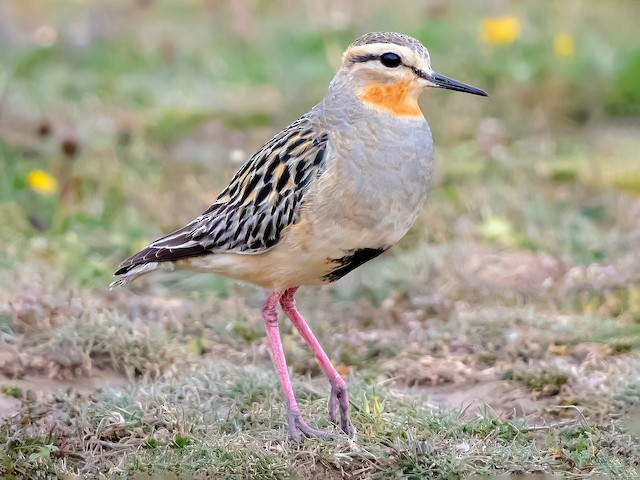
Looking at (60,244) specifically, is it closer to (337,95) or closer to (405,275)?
(405,275)

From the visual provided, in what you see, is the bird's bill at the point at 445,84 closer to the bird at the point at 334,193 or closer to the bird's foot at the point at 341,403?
the bird at the point at 334,193

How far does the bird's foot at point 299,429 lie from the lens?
18.3 ft

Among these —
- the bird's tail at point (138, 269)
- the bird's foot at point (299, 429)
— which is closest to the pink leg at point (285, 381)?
the bird's foot at point (299, 429)

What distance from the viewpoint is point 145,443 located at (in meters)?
5.68

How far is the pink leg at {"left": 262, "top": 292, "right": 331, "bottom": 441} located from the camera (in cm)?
561

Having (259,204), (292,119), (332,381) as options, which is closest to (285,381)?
(332,381)

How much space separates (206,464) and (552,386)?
228 cm

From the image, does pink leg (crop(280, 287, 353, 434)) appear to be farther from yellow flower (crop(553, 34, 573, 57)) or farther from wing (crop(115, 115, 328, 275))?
yellow flower (crop(553, 34, 573, 57))

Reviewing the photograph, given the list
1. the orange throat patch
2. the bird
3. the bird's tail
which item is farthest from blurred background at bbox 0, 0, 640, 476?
the orange throat patch

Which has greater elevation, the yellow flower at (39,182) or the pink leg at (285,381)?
the yellow flower at (39,182)

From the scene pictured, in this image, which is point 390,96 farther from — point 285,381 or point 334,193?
point 285,381

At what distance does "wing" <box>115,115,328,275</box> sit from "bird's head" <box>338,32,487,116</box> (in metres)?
0.34

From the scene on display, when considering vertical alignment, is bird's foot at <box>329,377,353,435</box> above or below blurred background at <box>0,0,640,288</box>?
below

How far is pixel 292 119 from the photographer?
11656mm
